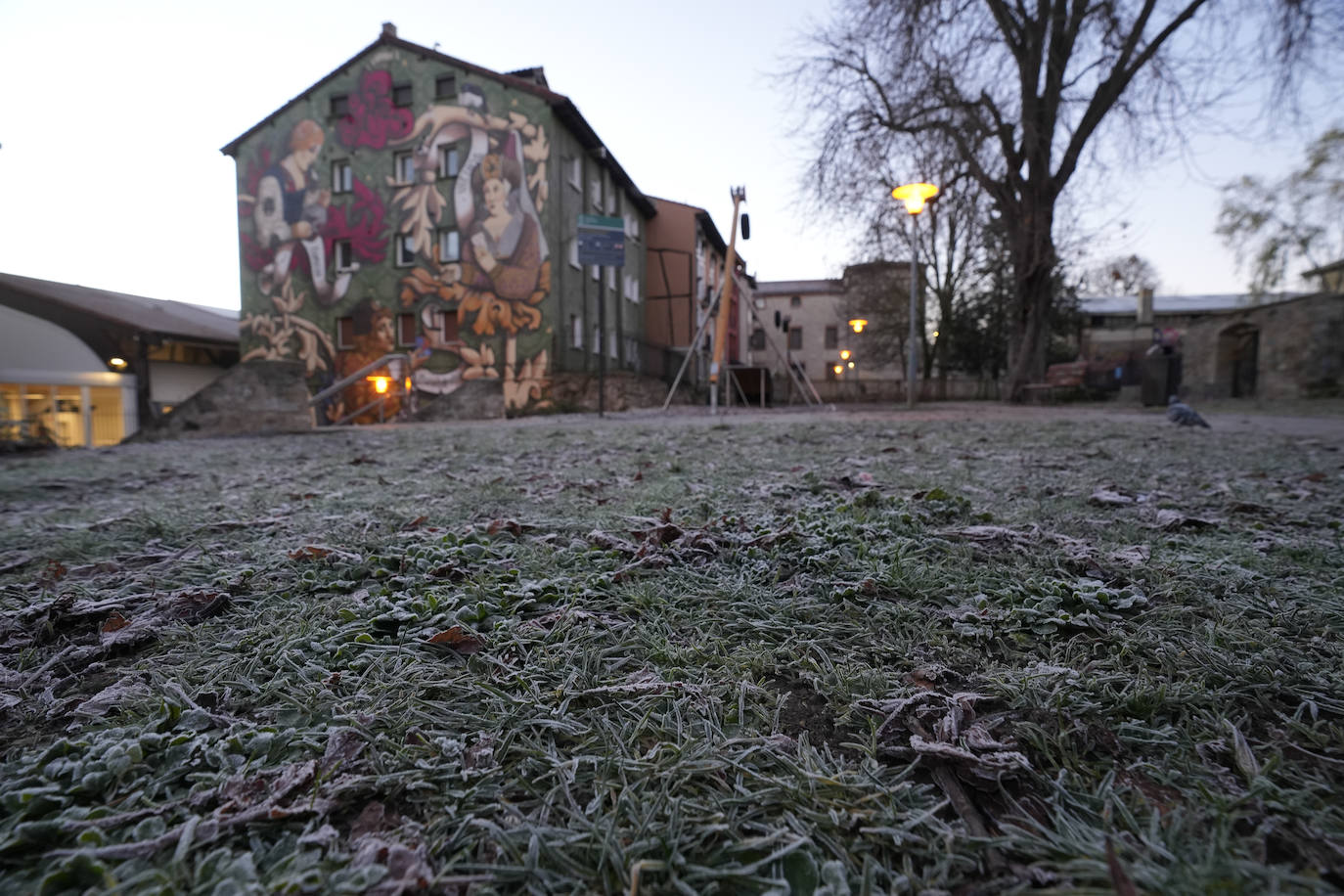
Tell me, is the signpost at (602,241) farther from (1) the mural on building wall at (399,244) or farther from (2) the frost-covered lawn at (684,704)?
(2) the frost-covered lawn at (684,704)

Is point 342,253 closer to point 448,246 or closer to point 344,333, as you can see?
point 344,333

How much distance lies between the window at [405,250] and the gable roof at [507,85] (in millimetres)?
4987

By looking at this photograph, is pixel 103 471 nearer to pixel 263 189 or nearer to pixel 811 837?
pixel 811 837

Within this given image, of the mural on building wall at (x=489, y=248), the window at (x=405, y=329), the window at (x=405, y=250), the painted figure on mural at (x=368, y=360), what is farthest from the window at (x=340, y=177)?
the window at (x=405, y=329)

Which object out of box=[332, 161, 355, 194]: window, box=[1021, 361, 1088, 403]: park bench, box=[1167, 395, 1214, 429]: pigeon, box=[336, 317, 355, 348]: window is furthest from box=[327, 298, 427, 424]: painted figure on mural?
box=[1167, 395, 1214, 429]: pigeon

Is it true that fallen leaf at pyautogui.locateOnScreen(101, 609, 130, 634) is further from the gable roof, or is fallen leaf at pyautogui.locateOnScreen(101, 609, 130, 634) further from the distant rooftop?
the distant rooftop

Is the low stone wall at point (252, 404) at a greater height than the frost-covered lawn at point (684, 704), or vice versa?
the low stone wall at point (252, 404)

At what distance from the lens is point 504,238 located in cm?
1770

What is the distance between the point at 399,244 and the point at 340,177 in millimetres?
2979

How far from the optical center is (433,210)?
1823 cm

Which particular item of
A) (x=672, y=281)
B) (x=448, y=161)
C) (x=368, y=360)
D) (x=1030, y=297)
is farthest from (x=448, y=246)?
(x=1030, y=297)

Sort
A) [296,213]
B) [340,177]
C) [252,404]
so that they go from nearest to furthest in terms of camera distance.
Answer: [252,404] → [340,177] → [296,213]

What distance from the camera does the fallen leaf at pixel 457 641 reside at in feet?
4.17

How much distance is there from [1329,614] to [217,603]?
96.9 inches
